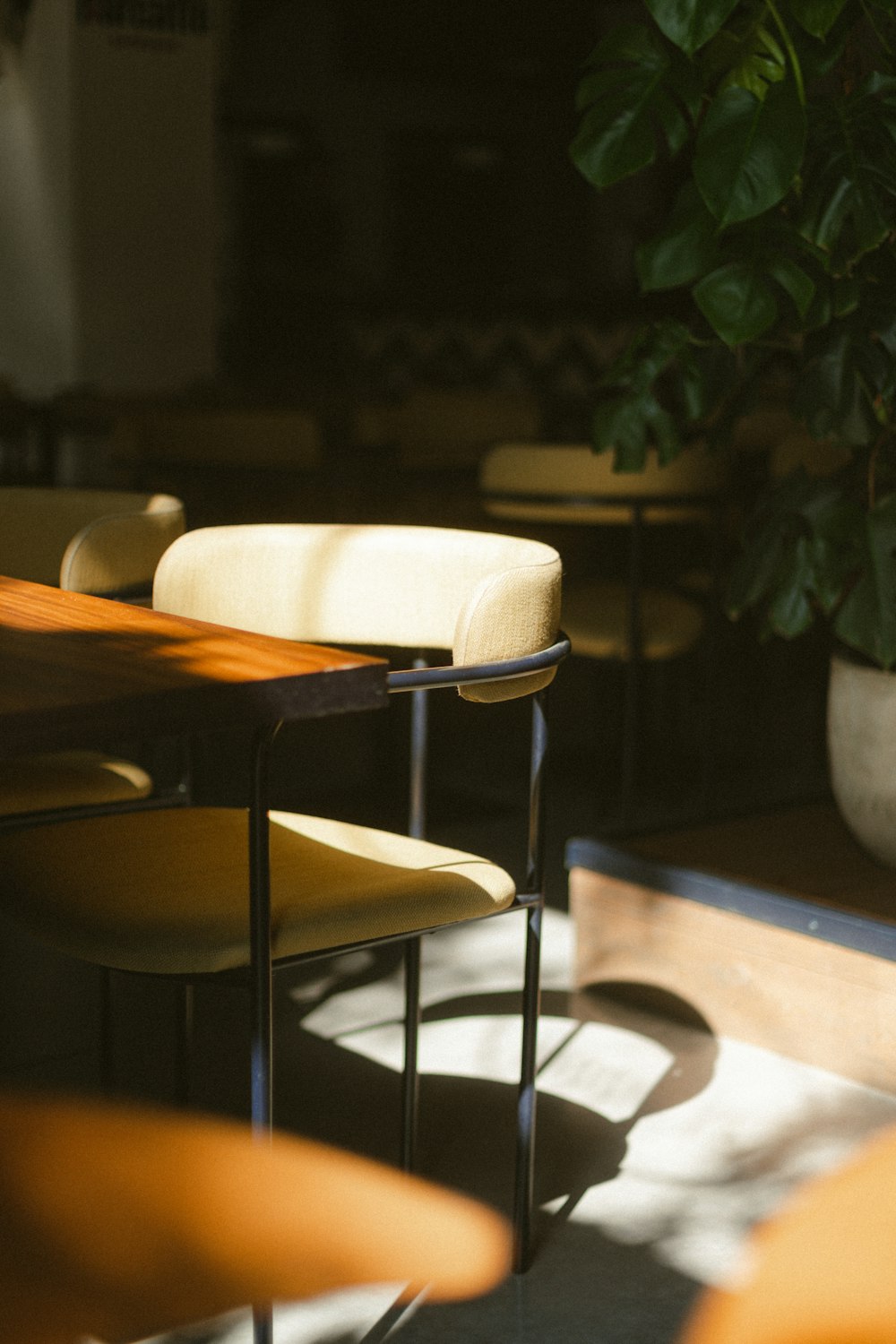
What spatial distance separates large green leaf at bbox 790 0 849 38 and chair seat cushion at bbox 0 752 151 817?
55.9 inches

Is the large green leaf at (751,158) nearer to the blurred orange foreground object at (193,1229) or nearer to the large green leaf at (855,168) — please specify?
the large green leaf at (855,168)

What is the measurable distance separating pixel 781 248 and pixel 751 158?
8.4 inches

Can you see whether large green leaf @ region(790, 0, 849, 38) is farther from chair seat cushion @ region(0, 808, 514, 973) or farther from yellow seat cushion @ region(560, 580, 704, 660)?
yellow seat cushion @ region(560, 580, 704, 660)

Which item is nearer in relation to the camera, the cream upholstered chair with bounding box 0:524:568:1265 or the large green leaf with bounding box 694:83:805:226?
the cream upholstered chair with bounding box 0:524:568:1265

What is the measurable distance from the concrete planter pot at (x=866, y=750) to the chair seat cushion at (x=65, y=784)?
47.1 inches

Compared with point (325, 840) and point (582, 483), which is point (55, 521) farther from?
point (582, 483)

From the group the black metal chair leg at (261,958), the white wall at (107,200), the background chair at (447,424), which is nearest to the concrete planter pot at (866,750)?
the black metal chair leg at (261,958)

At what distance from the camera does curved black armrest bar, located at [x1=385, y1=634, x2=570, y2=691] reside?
146 cm

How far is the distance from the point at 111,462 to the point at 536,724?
333 centimetres

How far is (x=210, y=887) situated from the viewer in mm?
1617

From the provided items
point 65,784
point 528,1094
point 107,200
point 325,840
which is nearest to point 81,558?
point 65,784

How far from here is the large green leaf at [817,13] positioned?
229cm

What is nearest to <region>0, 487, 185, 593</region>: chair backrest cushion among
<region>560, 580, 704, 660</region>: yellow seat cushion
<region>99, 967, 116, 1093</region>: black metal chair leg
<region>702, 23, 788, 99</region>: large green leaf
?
<region>99, 967, 116, 1093</region>: black metal chair leg

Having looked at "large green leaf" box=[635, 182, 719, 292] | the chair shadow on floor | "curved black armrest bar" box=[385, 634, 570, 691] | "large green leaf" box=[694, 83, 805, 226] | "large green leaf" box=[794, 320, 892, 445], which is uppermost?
"large green leaf" box=[694, 83, 805, 226]
